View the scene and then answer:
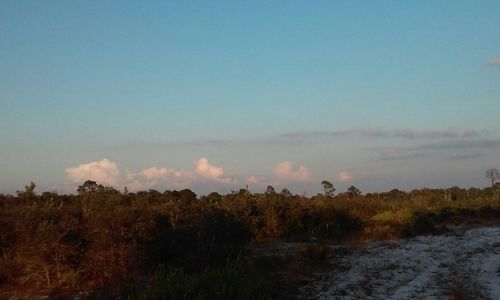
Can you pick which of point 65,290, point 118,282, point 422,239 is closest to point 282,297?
point 118,282

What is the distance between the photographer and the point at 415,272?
12.2 metres

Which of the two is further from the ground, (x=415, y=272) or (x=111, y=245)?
(x=111, y=245)

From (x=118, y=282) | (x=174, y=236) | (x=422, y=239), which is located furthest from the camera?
(x=422, y=239)

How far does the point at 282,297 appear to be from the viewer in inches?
394

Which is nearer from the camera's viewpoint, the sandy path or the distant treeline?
the sandy path

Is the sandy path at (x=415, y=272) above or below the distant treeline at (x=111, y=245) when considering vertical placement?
below

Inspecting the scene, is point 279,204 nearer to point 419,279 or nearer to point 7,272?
point 419,279

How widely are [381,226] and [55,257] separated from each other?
473 inches

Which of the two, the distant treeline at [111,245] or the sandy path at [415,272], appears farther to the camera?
the distant treeline at [111,245]

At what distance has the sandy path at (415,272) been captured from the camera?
10.2m

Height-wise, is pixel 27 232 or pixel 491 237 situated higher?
pixel 27 232

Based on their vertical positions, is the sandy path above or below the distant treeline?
below

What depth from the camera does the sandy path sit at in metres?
10.2

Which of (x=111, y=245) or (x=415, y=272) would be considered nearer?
(x=111, y=245)
